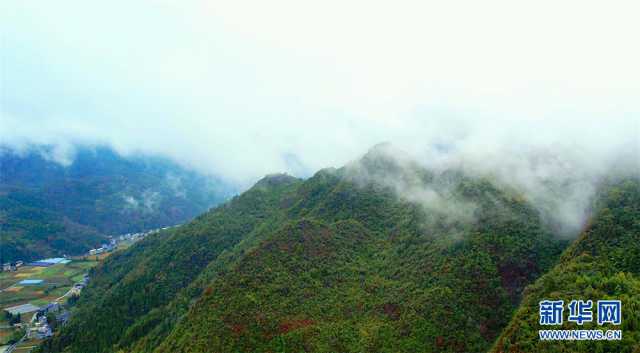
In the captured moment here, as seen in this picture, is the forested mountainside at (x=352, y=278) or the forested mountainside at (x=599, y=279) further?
the forested mountainside at (x=352, y=278)

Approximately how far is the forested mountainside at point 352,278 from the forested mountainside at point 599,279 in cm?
756

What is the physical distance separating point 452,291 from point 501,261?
10.2m

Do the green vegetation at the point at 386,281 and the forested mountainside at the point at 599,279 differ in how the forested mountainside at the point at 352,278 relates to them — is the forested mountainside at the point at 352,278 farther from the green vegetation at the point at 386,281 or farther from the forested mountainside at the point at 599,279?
the forested mountainside at the point at 599,279

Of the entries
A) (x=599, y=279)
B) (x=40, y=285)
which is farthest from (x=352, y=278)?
(x=40, y=285)

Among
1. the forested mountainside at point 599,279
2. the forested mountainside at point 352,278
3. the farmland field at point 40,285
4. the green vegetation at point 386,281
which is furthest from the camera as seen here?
the farmland field at point 40,285

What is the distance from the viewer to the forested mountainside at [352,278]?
206 ft

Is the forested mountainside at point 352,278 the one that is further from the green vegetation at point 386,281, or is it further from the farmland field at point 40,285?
the farmland field at point 40,285

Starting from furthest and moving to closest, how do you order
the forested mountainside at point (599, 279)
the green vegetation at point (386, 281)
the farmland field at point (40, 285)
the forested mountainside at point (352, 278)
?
the farmland field at point (40, 285) < the forested mountainside at point (352, 278) < the green vegetation at point (386, 281) < the forested mountainside at point (599, 279)

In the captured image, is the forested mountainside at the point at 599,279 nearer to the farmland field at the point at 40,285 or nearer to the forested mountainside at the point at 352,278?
the forested mountainside at the point at 352,278

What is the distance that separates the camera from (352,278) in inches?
3127

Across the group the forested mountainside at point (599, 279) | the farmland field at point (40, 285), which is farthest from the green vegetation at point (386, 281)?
the farmland field at point (40, 285)

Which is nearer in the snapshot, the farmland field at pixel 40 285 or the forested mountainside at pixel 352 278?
the forested mountainside at pixel 352 278

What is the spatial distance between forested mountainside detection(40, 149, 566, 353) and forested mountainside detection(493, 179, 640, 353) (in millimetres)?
7562

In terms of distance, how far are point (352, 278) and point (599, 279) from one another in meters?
40.7
